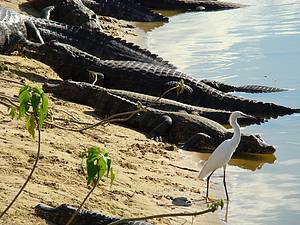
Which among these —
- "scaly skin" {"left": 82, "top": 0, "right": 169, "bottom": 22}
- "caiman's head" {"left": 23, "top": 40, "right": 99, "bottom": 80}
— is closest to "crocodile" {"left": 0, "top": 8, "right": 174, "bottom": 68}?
"caiman's head" {"left": 23, "top": 40, "right": 99, "bottom": 80}

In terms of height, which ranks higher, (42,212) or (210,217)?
(42,212)

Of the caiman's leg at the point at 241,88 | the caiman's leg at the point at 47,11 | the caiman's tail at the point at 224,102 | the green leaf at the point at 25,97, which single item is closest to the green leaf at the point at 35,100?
the green leaf at the point at 25,97

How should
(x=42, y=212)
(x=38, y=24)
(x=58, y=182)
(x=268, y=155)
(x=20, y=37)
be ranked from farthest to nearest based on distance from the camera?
(x=38, y=24), (x=20, y=37), (x=268, y=155), (x=58, y=182), (x=42, y=212)

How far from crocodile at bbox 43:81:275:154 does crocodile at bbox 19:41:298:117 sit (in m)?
1.55

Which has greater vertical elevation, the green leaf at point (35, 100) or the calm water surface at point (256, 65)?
the green leaf at point (35, 100)

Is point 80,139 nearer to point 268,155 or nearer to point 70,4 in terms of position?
point 268,155

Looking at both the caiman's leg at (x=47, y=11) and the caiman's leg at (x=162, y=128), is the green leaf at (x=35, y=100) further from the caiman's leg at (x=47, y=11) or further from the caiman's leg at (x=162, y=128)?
the caiman's leg at (x=47, y=11)

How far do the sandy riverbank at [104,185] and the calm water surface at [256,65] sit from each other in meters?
0.55

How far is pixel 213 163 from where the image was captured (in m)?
7.34

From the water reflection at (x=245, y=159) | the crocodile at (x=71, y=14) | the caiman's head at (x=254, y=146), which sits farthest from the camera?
the crocodile at (x=71, y=14)

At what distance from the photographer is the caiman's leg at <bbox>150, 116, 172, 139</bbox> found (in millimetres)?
9397

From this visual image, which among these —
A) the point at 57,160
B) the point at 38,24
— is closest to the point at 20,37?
the point at 38,24

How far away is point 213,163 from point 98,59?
517 centimetres

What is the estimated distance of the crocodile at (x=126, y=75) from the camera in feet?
38.4
